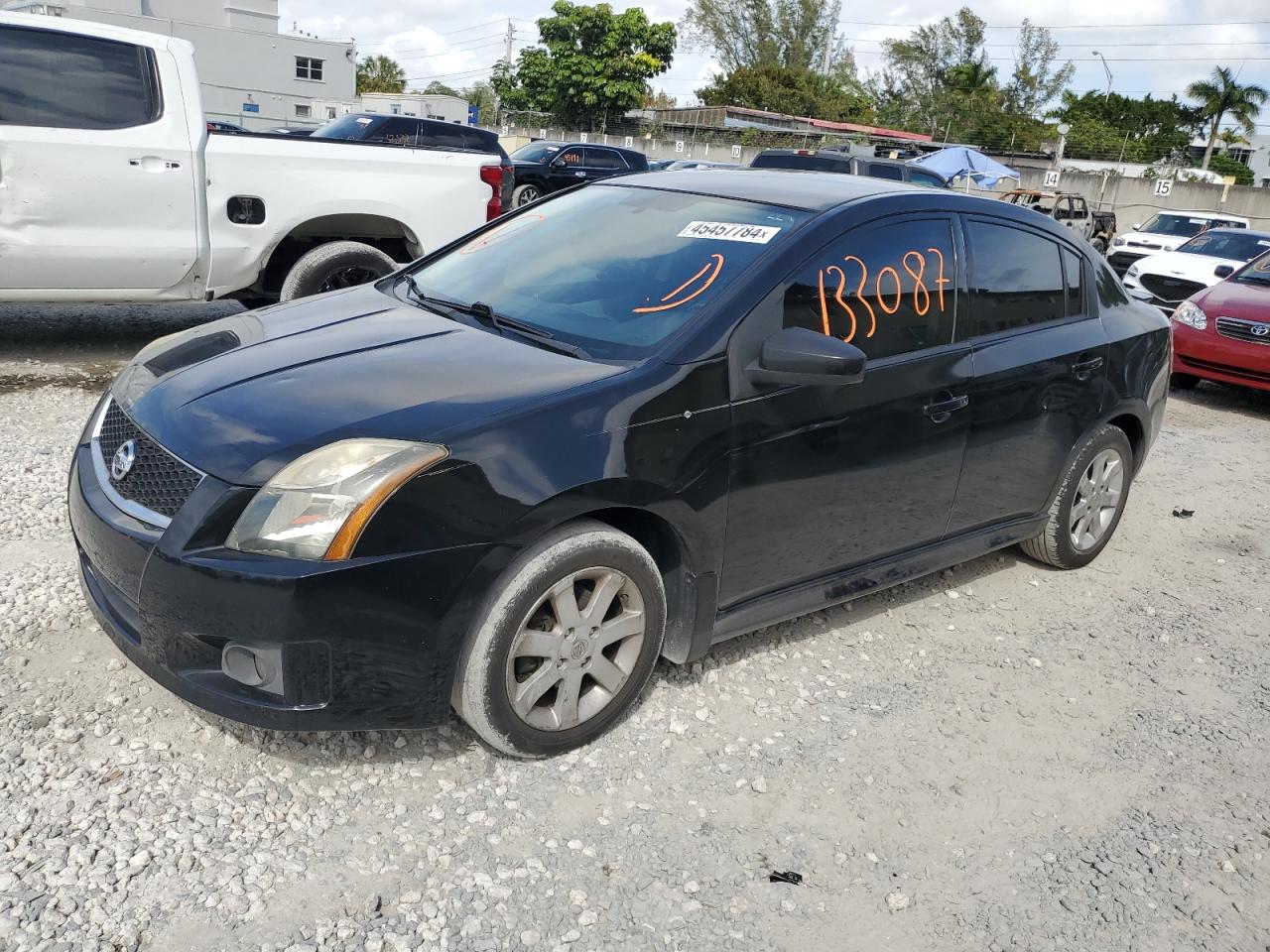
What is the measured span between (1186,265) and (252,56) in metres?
46.1

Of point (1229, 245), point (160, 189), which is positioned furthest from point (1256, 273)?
point (160, 189)

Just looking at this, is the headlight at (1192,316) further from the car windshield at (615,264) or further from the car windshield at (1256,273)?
the car windshield at (615,264)

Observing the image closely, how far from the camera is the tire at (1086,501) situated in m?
4.72

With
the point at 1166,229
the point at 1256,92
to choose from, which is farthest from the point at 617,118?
the point at 1166,229

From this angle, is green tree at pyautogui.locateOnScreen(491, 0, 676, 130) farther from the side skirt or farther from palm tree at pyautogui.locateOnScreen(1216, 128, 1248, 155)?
the side skirt

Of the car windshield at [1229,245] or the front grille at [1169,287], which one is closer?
the front grille at [1169,287]

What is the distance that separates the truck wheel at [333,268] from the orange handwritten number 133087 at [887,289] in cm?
430

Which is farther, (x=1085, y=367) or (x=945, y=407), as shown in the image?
(x=1085, y=367)

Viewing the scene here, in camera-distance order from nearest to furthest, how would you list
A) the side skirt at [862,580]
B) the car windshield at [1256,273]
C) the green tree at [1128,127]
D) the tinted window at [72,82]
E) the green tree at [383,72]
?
1. the side skirt at [862,580]
2. the tinted window at [72,82]
3. the car windshield at [1256,273]
4. the green tree at [1128,127]
5. the green tree at [383,72]

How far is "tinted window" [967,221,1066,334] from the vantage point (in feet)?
13.5

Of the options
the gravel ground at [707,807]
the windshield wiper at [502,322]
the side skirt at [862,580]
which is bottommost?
the gravel ground at [707,807]

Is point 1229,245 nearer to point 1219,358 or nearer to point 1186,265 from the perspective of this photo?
point 1186,265

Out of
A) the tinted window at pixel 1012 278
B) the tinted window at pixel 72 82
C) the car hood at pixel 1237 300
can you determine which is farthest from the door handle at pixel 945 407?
the car hood at pixel 1237 300

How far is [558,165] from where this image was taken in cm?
2186
